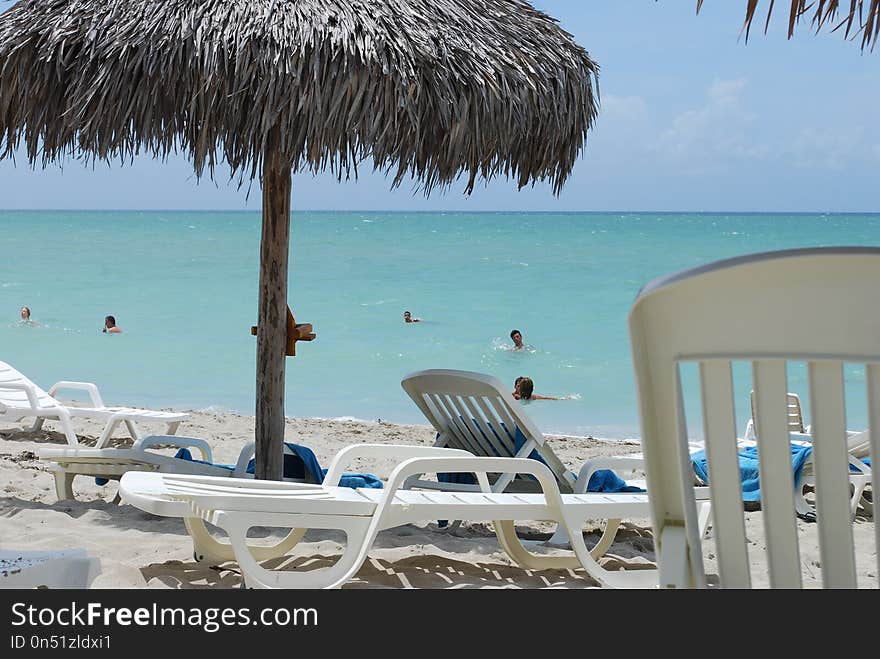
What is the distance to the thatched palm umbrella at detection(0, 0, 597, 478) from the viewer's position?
3387 mm

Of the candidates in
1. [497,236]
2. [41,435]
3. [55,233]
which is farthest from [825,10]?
[55,233]

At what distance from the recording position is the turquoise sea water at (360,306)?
1216 centimetres

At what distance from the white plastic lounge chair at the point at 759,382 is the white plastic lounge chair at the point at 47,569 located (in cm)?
135

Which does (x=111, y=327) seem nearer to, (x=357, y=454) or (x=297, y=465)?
(x=297, y=465)

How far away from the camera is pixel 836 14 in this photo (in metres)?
2.73

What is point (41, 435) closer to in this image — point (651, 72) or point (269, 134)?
point (269, 134)

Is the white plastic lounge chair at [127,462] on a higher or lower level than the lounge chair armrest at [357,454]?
lower

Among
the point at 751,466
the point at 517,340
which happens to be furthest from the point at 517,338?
the point at 751,466

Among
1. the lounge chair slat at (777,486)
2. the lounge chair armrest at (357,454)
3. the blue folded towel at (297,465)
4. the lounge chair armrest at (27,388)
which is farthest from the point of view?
the lounge chair armrest at (27,388)

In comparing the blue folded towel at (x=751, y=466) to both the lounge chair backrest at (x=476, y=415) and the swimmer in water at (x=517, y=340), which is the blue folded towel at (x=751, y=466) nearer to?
the lounge chair backrest at (x=476, y=415)

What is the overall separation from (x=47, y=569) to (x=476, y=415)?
2.35m

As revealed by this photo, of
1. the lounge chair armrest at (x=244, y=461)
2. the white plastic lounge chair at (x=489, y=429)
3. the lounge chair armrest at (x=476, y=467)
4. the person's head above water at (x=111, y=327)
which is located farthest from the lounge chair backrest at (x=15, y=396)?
the person's head above water at (x=111, y=327)

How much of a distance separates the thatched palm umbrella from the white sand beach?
4.59ft
